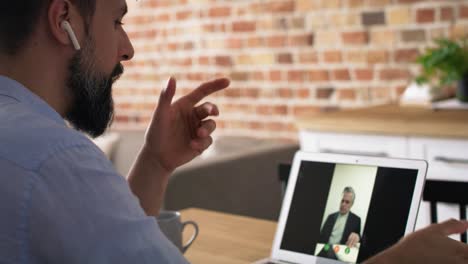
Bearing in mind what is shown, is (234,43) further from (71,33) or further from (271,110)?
(71,33)

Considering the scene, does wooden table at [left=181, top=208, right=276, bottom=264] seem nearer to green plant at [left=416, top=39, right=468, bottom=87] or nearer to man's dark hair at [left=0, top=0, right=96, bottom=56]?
man's dark hair at [left=0, top=0, right=96, bottom=56]

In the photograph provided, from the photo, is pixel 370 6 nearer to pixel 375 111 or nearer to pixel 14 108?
pixel 375 111

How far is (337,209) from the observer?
4.36 feet

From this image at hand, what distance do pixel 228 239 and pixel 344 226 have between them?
380 mm

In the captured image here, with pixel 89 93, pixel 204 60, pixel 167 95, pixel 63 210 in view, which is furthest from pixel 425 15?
pixel 63 210

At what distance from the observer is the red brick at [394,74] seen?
3.13 meters

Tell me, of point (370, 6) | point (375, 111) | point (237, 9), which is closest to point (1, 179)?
point (375, 111)

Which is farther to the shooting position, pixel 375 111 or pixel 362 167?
pixel 375 111

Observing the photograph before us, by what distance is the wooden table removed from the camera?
149 centimetres

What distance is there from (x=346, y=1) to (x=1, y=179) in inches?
103

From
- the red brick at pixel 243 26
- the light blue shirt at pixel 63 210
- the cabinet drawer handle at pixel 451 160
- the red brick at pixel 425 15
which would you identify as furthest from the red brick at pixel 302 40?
the light blue shirt at pixel 63 210

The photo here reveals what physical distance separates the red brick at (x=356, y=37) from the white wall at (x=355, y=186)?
1950 millimetres

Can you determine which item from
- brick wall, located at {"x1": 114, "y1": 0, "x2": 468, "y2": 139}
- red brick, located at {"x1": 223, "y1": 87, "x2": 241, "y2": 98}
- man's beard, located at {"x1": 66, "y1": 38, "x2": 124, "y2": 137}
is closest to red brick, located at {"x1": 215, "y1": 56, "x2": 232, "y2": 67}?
brick wall, located at {"x1": 114, "y1": 0, "x2": 468, "y2": 139}

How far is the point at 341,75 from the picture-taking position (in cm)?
333
